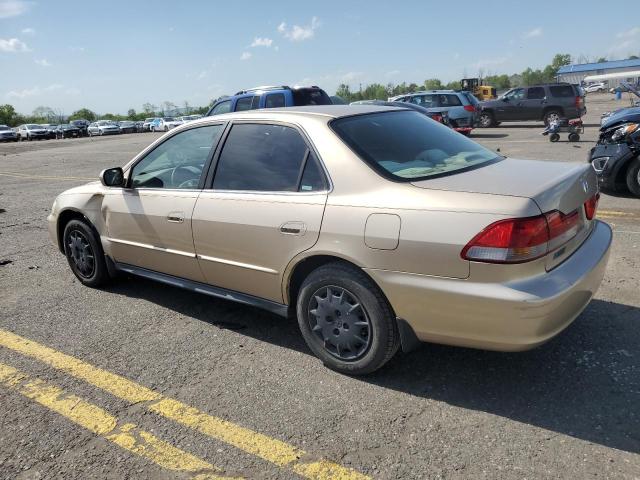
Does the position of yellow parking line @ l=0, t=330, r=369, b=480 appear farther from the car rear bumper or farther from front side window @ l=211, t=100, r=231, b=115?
front side window @ l=211, t=100, r=231, b=115

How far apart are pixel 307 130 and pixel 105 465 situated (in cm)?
218

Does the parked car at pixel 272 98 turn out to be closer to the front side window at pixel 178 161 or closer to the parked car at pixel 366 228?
the front side window at pixel 178 161

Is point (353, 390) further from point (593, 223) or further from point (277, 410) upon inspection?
point (593, 223)

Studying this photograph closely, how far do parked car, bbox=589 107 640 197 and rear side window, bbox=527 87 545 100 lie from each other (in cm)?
1484

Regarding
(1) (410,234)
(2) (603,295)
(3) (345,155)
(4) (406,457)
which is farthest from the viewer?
(2) (603,295)

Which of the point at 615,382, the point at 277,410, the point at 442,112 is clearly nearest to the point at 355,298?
the point at 277,410

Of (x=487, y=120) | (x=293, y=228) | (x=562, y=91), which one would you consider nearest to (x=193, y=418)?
(x=293, y=228)

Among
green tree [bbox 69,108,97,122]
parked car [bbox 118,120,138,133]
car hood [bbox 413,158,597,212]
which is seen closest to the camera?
car hood [bbox 413,158,597,212]

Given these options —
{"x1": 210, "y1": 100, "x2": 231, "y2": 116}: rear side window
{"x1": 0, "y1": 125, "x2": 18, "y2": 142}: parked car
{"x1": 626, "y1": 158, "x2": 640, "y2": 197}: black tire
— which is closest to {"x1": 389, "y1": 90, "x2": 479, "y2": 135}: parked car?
{"x1": 210, "y1": 100, "x2": 231, "y2": 116}: rear side window

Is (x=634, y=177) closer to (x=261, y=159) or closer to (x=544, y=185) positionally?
(x=544, y=185)

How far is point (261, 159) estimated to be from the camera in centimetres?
356

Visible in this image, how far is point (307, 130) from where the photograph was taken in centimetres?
335

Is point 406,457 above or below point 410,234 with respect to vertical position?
below

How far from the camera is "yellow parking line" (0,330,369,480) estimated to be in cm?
246
